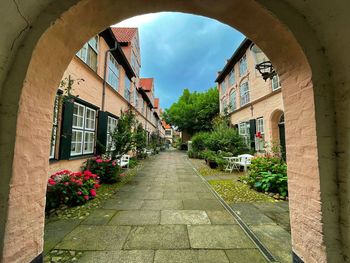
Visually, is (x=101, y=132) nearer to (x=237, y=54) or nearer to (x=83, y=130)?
(x=83, y=130)

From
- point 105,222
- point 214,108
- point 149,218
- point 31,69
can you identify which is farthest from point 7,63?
point 214,108

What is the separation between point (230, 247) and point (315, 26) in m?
2.70

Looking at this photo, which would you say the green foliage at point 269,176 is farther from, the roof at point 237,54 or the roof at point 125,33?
the roof at point 125,33

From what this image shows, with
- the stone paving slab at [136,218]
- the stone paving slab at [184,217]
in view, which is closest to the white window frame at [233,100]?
the stone paving slab at [184,217]

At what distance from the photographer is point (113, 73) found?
363 inches

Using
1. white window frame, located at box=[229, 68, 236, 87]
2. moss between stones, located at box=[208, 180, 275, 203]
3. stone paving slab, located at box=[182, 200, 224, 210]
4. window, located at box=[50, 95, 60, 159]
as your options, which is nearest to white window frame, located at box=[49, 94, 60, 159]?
window, located at box=[50, 95, 60, 159]

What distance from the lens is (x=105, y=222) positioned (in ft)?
10.3

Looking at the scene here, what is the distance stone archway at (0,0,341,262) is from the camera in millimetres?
1463

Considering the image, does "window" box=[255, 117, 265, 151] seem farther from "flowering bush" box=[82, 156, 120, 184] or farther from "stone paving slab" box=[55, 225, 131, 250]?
"stone paving slab" box=[55, 225, 131, 250]

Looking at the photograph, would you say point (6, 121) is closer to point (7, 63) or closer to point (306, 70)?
Answer: point (7, 63)

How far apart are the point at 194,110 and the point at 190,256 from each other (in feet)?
76.2

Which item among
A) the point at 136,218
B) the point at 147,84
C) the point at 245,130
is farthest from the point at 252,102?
the point at 147,84

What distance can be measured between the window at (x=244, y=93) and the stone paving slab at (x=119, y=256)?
463 inches

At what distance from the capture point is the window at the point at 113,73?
862cm
